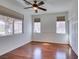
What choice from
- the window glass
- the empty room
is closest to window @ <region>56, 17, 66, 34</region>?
the empty room

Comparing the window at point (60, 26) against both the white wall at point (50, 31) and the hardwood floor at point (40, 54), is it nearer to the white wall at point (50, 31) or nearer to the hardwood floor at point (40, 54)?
the white wall at point (50, 31)

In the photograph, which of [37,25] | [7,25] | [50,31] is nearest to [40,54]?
[7,25]

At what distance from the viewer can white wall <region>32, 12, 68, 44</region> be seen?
6535mm

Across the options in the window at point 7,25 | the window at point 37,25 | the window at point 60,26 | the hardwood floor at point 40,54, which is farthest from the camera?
the window at point 37,25

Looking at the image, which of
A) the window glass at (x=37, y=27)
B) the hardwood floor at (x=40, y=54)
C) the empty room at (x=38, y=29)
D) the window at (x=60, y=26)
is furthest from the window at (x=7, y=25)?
the window at (x=60, y=26)

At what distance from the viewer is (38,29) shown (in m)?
7.49

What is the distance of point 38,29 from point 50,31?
1.20 metres

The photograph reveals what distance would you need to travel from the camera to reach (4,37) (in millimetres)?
3879

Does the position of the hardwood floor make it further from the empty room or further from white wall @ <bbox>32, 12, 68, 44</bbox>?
white wall @ <bbox>32, 12, 68, 44</bbox>

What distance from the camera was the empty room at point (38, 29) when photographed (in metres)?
3.87

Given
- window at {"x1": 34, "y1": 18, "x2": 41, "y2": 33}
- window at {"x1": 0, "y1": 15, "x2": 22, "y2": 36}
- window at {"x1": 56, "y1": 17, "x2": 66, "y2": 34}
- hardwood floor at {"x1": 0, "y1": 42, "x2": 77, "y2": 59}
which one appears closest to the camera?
hardwood floor at {"x1": 0, "y1": 42, "x2": 77, "y2": 59}

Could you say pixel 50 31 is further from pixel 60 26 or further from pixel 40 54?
pixel 40 54

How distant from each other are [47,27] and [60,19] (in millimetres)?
1327

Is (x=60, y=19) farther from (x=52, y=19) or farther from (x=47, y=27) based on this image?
(x=47, y=27)
